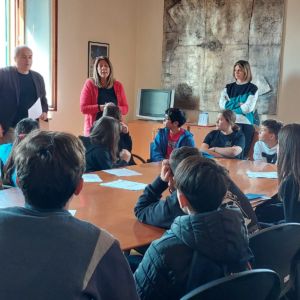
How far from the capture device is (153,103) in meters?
6.90

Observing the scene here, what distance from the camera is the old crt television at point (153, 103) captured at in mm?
6750

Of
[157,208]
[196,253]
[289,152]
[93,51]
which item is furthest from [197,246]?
[93,51]

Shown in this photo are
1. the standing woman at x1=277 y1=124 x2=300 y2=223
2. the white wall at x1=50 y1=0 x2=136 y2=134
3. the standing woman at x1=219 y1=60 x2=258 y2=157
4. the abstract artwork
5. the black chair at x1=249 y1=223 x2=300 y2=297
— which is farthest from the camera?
the white wall at x1=50 y1=0 x2=136 y2=134

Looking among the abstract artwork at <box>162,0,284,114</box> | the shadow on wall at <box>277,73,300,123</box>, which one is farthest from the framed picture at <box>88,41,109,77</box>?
the shadow on wall at <box>277,73,300,123</box>

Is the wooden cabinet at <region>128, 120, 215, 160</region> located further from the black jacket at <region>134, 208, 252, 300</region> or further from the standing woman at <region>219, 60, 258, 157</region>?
the black jacket at <region>134, 208, 252, 300</region>

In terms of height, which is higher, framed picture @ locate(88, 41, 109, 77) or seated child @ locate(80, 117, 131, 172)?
framed picture @ locate(88, 41, 109, 77)

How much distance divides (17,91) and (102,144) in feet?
4.46

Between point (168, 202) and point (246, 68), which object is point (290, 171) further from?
point (246, 68)

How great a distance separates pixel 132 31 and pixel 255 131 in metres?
2.82

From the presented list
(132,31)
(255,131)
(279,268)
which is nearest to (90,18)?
(132,31)

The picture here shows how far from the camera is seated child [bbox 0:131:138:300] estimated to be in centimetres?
105

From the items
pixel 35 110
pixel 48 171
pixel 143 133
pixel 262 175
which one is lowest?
pixel 143 133

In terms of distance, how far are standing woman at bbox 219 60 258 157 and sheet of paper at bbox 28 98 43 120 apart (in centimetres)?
239

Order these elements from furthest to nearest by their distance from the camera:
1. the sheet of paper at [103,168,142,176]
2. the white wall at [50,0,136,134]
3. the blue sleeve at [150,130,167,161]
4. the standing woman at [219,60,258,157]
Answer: the white wall at [50,0,136,134] < the standing woman at [219,60,258,157] < the blue sleeve at [150,130,167,161] < the sheet of paper at [103,168,142,176]
